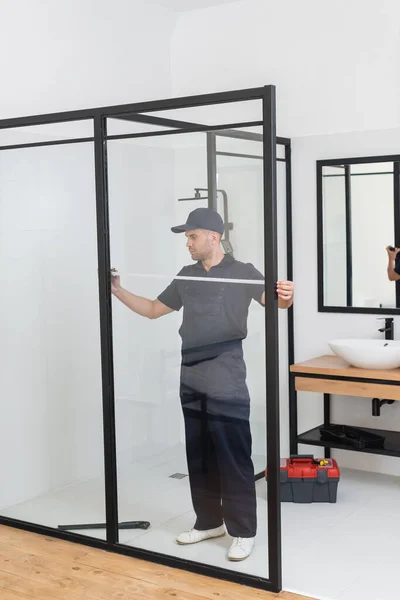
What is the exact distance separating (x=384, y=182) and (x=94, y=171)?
1828 millimetres

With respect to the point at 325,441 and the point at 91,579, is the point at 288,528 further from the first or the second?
the point at 91,579

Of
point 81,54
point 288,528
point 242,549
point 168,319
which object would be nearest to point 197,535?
point 242,549

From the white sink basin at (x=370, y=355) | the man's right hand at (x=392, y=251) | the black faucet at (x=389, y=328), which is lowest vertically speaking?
the white sink basin at (x=370, y=355)

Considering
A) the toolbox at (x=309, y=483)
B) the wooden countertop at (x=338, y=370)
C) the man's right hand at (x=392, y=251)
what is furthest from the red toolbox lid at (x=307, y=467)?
the man's right hand at (x=392, y=251)

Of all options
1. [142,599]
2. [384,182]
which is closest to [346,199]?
[384,182]

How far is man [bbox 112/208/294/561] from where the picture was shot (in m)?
3.42

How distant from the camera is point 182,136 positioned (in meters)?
3.48

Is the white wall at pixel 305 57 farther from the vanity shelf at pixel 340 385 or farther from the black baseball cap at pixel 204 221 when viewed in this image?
the black baseball cap at pixel 204 221

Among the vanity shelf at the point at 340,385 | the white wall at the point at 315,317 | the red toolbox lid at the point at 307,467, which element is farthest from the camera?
the white wall at the point at 315,317

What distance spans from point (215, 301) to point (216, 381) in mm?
347

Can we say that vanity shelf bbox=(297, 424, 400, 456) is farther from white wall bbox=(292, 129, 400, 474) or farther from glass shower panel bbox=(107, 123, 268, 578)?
glass shower panel bbox=(107, 123, 268, 578)

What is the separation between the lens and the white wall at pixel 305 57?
15.5 ft

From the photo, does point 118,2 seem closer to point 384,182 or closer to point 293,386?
point 384,182

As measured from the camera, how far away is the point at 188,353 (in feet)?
11.7
